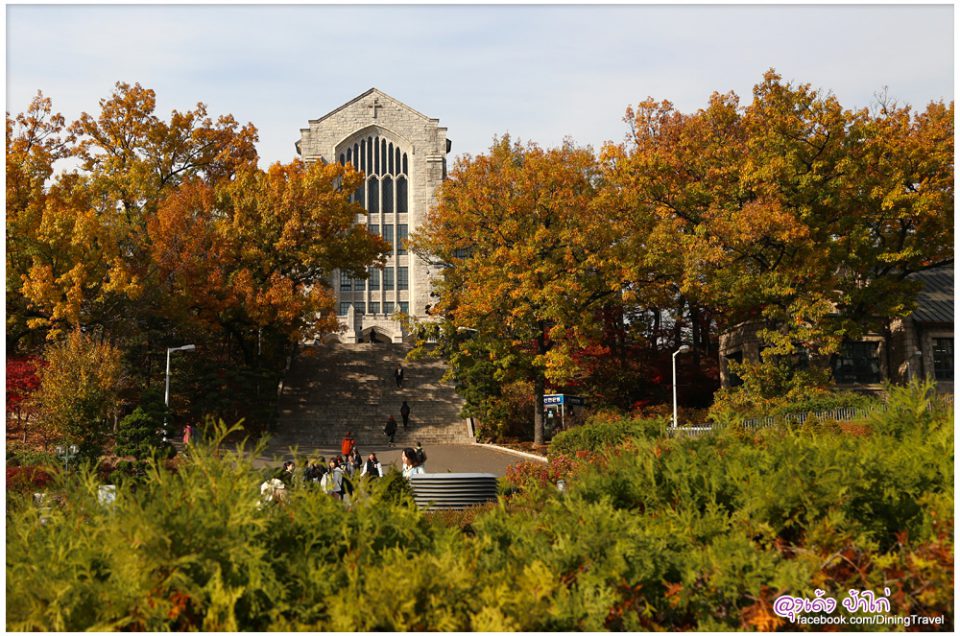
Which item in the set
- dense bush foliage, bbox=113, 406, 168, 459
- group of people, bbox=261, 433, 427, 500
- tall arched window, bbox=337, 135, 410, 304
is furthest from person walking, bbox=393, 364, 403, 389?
tall arched window, bbox=337, 135, 410, 304

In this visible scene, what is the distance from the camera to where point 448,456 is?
124ft

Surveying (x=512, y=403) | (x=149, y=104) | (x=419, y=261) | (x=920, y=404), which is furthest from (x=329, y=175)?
(x=920, y=404)

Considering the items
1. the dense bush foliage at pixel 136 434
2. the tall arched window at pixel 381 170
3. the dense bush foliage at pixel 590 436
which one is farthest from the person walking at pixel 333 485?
the tall arched window at pixel 381 170

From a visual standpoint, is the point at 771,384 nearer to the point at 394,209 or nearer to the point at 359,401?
the point at 359,401

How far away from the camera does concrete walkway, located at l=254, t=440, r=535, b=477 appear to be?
34.2 meters

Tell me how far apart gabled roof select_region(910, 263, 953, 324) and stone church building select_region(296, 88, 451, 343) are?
37.8 metres

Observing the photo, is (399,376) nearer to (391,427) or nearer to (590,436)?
(391,427)

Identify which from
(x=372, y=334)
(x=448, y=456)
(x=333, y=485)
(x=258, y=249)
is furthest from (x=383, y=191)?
(x=333, y=485)

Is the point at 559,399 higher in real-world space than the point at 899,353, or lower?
lower

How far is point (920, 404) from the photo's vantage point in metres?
11.8

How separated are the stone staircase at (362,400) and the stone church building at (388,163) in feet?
60.5

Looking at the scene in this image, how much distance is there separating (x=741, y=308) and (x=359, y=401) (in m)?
19.2

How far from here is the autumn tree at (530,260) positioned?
39.6m

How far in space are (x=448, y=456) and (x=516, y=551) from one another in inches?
1158
